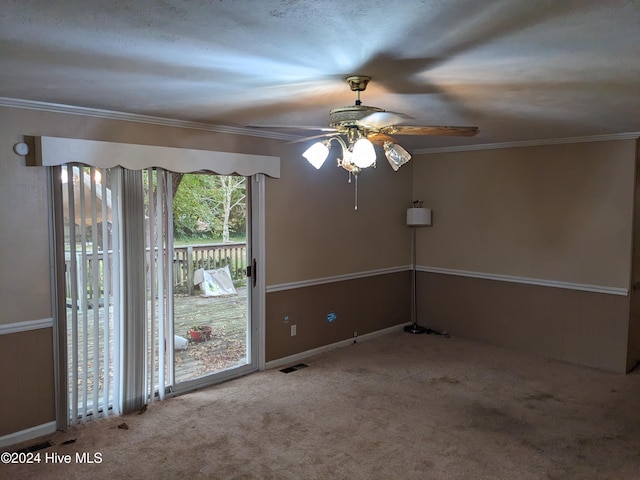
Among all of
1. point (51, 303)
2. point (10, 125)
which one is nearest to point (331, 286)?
point (51, 303)

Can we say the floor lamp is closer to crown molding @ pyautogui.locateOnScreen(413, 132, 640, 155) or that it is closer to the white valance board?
crown molding @ pyautogui.locateOnScreen(413, 132, 640, 155)

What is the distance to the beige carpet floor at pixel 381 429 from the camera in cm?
297

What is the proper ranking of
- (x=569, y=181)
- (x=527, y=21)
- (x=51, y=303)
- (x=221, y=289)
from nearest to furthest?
(x=527, y=21), (x=51, y=303), (x=221, y=289), (x=569, y=181)

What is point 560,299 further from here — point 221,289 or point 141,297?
point 141,297

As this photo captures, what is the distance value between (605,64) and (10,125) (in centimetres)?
340

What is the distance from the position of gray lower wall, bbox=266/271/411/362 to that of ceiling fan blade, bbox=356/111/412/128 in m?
2.56

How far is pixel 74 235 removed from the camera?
3432 millimetres

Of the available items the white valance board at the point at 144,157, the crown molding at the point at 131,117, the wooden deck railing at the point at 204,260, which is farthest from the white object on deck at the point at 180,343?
the crown molding at the point at 131,117

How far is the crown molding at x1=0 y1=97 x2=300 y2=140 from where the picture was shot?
10.4ft

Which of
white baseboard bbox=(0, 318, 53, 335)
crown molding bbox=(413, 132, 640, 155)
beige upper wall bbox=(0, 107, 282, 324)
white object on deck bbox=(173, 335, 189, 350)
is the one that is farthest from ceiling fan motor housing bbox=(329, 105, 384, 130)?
crown molding bbox=(413, 132, 640, 155)

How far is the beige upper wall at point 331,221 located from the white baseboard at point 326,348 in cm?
75

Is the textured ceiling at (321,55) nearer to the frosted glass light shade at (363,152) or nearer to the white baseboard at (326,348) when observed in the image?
the frosted glass light shade at (363,152)

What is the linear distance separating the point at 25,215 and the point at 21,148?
1.42ft

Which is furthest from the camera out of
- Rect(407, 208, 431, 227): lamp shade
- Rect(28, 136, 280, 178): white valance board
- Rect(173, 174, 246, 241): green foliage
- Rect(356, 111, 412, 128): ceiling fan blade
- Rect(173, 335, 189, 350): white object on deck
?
Rect(407, 208, 431, 227): lamp shade
